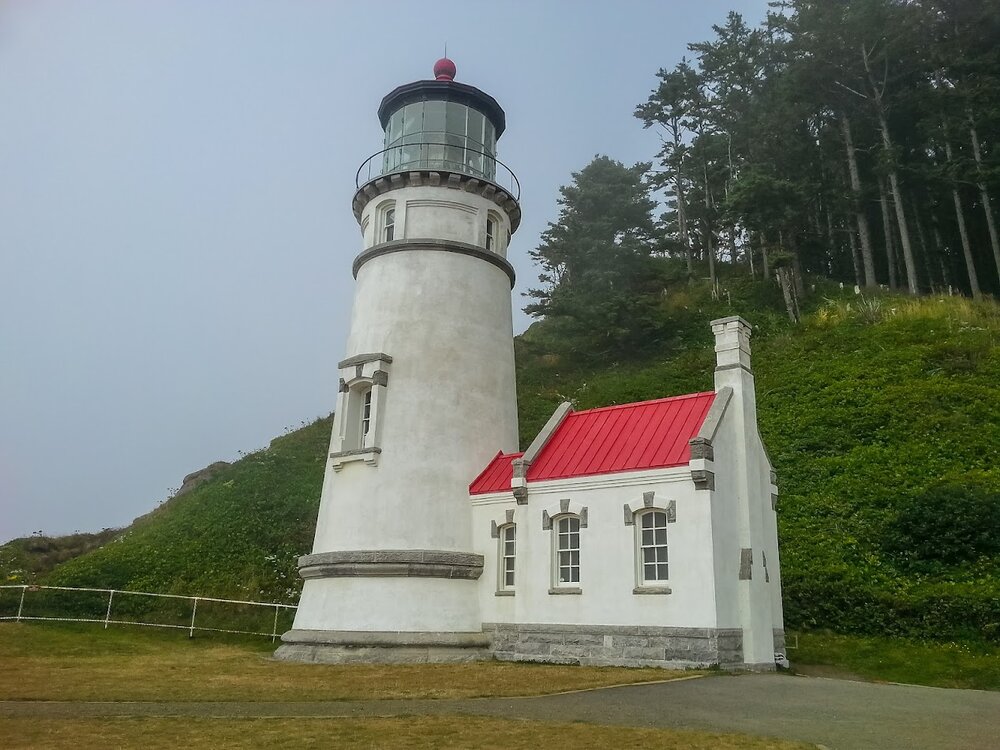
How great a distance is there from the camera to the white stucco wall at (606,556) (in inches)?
545

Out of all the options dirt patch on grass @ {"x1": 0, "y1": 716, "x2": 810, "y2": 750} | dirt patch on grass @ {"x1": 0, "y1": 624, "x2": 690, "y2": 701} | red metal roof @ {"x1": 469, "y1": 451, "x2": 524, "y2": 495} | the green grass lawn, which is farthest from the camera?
red metal roof @ {"x1": 469, "y1": 451, "x2": 524, "y2": 495}

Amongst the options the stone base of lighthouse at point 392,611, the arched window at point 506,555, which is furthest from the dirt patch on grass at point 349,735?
the arched window at point 506,555

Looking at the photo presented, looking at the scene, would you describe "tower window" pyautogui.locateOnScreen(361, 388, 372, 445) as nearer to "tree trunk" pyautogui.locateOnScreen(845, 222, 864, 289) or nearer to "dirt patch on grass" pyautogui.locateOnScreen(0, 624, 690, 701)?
"dirt patch on grass" pyautogui.locateOnScreen(0, 624, 690, 701)

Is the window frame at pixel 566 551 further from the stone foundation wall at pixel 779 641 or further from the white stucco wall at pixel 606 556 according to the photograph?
the stone foundation wall at pixel 779 641

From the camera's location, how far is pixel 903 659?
15227mm

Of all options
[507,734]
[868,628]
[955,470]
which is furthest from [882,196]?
[507,734]

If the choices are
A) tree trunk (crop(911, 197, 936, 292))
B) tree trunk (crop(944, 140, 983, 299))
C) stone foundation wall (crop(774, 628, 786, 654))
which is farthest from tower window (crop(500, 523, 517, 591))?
tree trunk (crop(911, 197, 936, 292))

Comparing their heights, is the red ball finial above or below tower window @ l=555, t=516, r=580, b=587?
above

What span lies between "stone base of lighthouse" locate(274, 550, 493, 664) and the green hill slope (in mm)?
7227

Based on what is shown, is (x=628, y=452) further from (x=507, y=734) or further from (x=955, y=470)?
(x=955, y=470)

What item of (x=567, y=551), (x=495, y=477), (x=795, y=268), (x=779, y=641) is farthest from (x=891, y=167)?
(x=567, y=551)

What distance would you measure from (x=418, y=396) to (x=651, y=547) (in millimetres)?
6332

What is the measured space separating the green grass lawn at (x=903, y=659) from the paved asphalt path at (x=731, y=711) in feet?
12.7

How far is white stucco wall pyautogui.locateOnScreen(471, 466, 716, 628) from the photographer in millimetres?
13844
